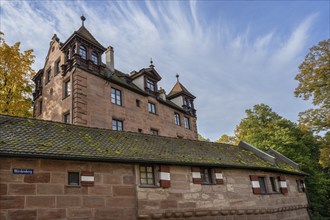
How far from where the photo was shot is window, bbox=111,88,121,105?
74.5 ft

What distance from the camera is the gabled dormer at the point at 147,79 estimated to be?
2626 cm

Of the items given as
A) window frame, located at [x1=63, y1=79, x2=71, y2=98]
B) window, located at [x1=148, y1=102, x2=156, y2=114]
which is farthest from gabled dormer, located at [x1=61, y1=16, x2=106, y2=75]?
window, located at [x1=148, y1=102, x2=156, y2=114]

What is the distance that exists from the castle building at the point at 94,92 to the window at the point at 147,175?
8.50m

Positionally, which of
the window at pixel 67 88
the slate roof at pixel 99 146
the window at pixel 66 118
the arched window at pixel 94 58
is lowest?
the slate roof at pixel 99 146

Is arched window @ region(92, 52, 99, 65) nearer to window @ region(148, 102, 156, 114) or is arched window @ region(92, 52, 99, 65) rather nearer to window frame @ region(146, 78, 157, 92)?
window frame @ region(146, 78, 157, 92)

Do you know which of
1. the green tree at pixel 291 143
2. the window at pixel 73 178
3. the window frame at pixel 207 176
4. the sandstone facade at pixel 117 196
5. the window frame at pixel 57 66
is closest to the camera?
the sandstone facade at pixel 117 196

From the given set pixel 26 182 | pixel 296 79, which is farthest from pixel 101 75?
pixel 296 79

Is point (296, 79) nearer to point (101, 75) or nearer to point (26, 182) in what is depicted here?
point (101, 75)

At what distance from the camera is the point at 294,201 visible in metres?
18.6

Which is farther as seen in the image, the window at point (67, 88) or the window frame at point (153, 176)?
the window at point (67, 88)

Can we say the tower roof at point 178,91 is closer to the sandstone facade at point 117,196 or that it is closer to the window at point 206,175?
the sandstone facade at point 117,196

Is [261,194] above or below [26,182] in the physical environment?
below

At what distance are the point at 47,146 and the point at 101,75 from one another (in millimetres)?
12263

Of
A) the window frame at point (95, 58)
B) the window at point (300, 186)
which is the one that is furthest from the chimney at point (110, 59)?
the window at point (300, 186)
